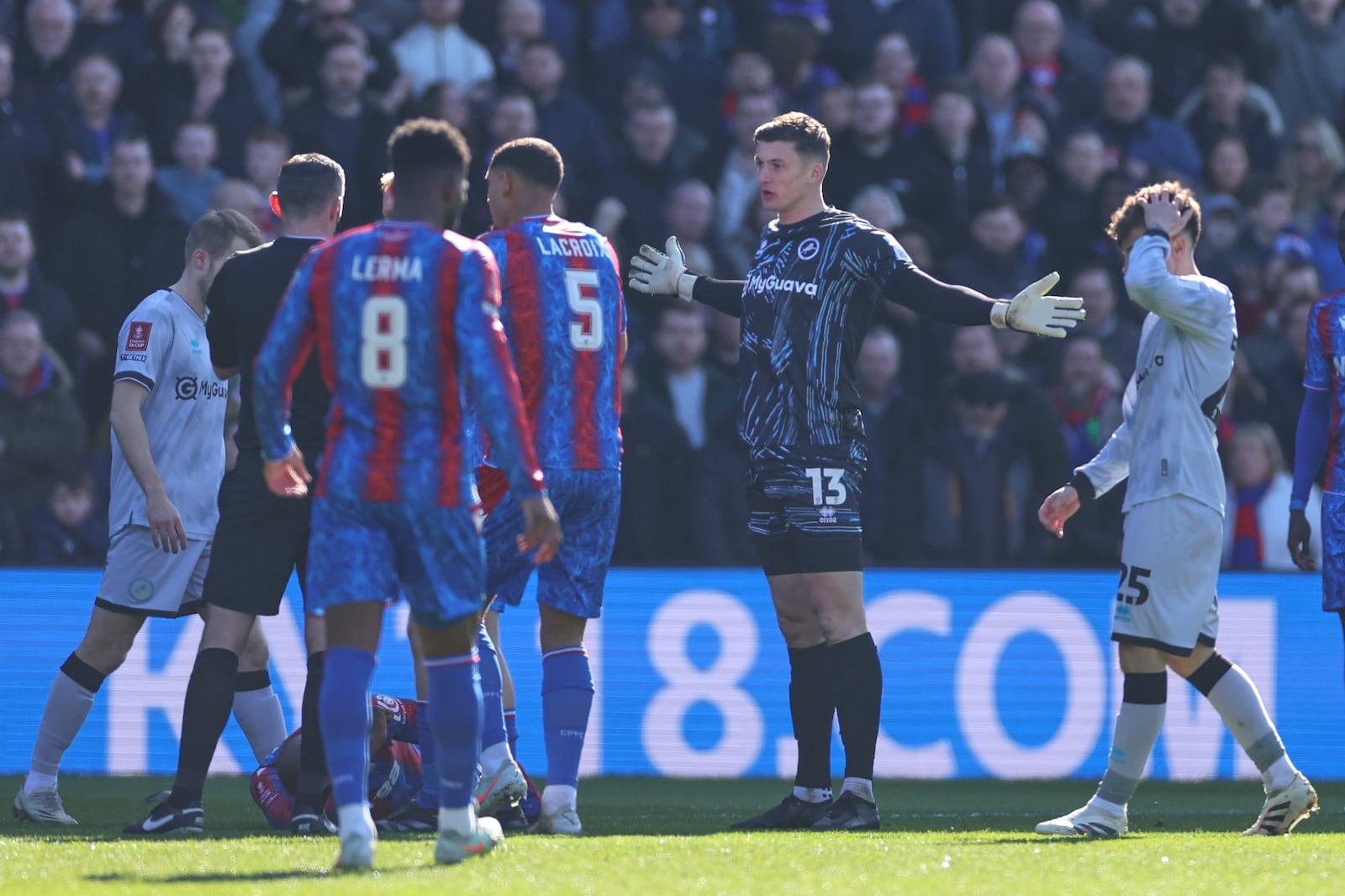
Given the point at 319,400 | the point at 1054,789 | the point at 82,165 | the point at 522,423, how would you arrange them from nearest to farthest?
1. the point at 522,423
2. the point at 319,400
3. the point at 1054,789
4. the point at 82,165

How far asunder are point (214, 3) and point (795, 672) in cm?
847

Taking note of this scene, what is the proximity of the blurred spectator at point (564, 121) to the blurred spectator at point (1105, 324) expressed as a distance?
331cm

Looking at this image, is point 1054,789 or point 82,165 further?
point 82,165

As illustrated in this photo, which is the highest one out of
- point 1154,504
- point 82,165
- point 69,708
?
point 82,165

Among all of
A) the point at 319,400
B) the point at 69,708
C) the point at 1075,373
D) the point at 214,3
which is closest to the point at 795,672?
the point at 319,400

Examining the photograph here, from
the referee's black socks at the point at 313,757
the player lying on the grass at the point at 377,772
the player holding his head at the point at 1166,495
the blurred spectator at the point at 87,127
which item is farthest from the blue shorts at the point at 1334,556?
the blurred spectator at the point at 87,127

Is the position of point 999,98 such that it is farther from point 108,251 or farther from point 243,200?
point 108,251

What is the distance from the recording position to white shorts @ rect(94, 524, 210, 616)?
7539 mm

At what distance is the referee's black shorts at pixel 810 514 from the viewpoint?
7094 millimetres

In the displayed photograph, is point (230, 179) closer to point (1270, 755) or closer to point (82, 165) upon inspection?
point (82, 165)

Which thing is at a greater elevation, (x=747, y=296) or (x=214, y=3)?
(x=214, y=3)

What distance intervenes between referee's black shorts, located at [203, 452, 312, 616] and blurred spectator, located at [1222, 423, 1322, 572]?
6.89 metres

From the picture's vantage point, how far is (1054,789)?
9.98 metres

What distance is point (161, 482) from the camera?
7.34m
